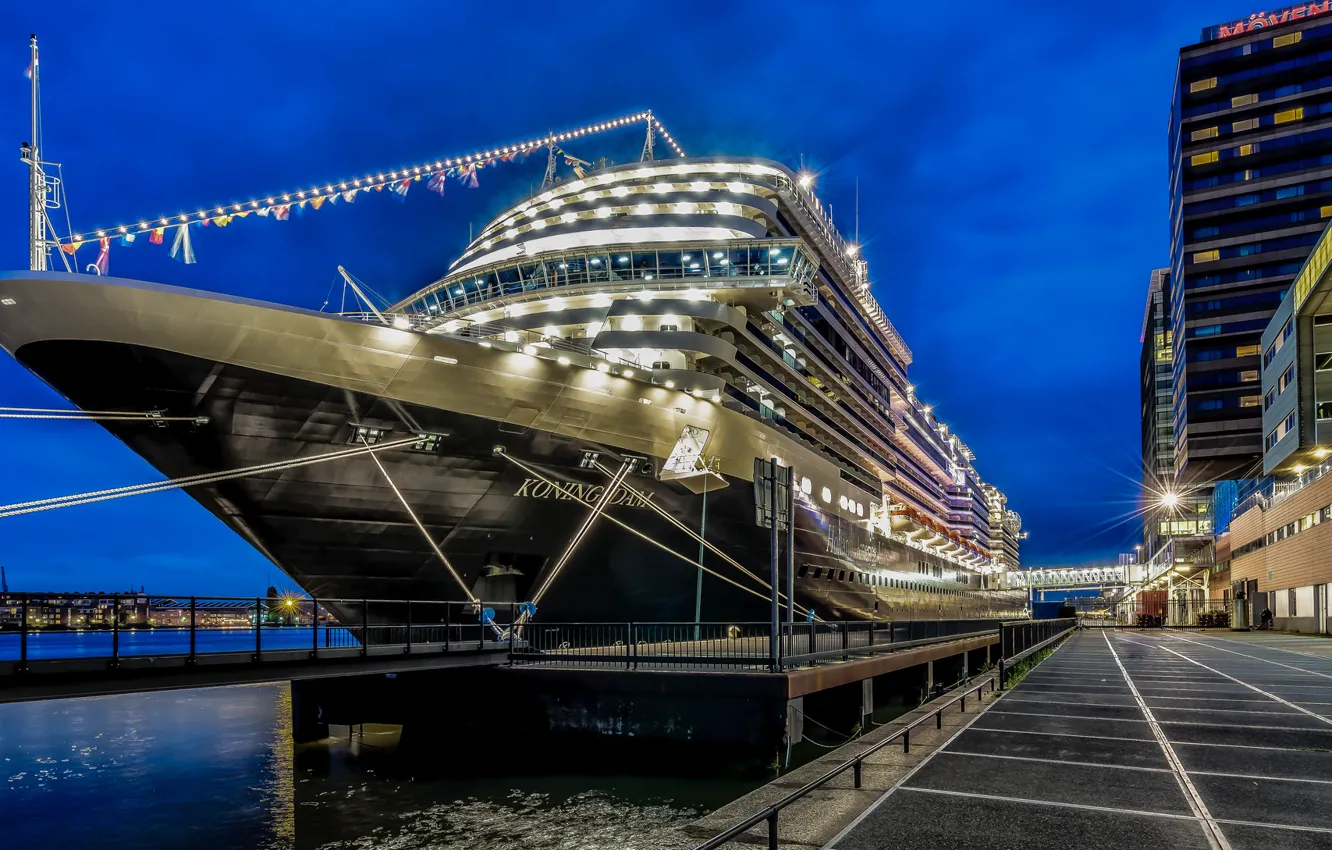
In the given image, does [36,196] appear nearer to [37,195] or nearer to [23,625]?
[37,195]

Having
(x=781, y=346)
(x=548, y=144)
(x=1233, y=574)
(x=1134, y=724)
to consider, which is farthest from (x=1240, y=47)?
(x=1134, y=724)

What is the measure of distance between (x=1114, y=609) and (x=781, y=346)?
6047 inches

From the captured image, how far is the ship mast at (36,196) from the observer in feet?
47.8

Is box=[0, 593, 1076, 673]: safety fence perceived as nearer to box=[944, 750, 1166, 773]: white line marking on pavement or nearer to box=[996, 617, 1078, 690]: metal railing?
box=[996, 617, 1078, 690]: metal railing

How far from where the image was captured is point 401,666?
15.5 metres

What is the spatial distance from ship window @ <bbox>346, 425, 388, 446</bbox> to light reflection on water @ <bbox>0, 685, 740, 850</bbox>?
6.34 metres

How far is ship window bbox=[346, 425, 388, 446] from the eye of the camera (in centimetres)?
1725

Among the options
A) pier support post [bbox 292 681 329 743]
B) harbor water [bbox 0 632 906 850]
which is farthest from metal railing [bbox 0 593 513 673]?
harbor water [bbox 0 632 906 850]

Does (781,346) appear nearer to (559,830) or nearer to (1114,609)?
(559,830)

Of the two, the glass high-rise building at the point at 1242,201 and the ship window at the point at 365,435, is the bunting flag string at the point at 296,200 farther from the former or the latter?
the glass high-rise building at the point at 1242,201

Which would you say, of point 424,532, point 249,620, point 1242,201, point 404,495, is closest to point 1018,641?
point 424,532

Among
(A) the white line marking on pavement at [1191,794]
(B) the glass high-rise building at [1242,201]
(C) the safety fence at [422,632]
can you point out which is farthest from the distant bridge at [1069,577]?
(A) the white line marking on pavement at [1191,794]

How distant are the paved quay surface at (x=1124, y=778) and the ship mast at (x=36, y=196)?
623 inches

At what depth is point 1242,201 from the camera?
323 feet
